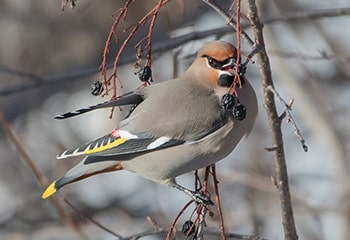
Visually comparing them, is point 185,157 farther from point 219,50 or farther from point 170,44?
point 170,44

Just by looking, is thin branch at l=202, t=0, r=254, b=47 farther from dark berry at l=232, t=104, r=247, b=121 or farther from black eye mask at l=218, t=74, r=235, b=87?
black eye mask at l=218, t=74, r=235, b=87

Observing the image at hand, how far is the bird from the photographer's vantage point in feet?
10.3

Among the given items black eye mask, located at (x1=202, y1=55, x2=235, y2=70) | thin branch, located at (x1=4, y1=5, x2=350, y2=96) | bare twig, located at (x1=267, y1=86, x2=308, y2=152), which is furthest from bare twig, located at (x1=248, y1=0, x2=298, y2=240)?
thin branch, located at (x1=4, y1=5, x2=350, y2=96)

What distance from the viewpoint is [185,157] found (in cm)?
319

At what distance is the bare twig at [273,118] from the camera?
8.63 feet

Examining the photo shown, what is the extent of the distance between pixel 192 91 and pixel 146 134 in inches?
8.7

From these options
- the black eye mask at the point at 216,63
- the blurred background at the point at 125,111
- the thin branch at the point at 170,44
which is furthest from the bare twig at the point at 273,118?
the blurred background at the point at 125,111

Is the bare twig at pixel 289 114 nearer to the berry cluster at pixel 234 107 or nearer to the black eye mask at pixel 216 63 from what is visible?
the berry cluster at pixel 234 107

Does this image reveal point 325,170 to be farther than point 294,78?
Yes

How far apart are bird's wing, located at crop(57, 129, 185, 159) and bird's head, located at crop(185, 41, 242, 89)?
0.24m

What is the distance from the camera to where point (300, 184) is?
22.2 feet

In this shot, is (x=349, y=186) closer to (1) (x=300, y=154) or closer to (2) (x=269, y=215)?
(2) (x=269, y=215)

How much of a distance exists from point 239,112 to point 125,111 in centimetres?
398

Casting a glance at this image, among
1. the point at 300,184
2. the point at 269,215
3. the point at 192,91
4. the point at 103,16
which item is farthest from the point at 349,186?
the point at 103,16
